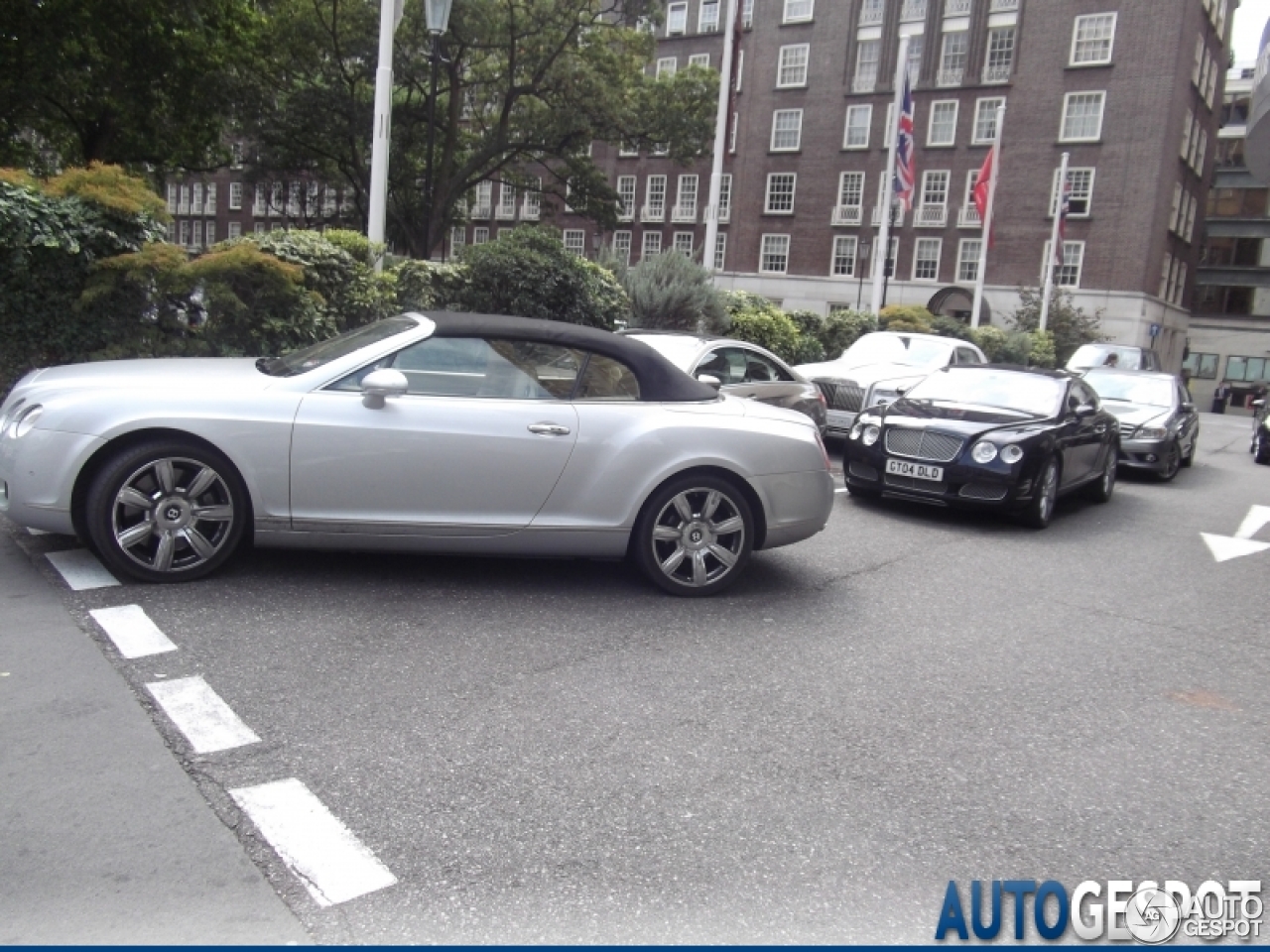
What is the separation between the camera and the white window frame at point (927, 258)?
52.6 meters

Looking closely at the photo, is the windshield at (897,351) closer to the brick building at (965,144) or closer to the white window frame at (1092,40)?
the brick building at (965,144)

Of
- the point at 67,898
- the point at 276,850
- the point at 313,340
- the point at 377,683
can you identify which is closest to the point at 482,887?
the point at 276,850

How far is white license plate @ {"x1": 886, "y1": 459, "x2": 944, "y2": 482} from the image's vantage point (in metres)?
9.46

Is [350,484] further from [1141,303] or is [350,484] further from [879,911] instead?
[1141,303]

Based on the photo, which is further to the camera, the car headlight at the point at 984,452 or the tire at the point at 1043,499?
the tire at the point at 1043,499

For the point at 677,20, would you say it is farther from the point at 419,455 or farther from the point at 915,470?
the point at 419,455

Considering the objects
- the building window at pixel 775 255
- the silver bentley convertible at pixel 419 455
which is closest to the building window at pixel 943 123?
the building window at pixel 775 255

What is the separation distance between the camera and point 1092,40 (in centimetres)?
4841

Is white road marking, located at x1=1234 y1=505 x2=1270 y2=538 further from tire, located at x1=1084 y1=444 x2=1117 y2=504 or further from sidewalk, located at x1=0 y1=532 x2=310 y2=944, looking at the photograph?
sidewalk, located at x1=0 y1=532 x2=310 y2=944

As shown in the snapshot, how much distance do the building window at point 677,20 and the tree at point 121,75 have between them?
122 ft

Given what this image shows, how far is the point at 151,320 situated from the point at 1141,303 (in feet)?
157

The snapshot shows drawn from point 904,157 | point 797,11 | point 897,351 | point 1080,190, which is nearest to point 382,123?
point 897,351

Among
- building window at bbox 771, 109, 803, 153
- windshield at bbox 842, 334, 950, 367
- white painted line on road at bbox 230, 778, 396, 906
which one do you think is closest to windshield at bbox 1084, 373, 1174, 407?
windshield at bbox 842, 334, 950, 367

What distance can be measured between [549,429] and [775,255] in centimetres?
5336
